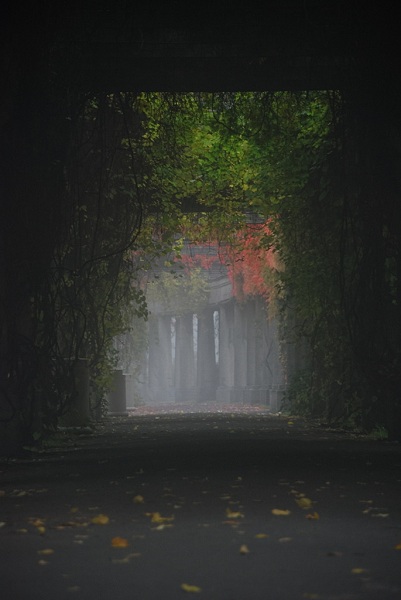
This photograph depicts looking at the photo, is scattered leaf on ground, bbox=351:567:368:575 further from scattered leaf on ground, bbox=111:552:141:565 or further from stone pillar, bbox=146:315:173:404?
stone pillar, bbox=146:315:173:404

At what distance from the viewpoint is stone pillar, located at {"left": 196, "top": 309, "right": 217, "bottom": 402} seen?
58.1 meters

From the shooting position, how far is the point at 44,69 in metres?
13.3

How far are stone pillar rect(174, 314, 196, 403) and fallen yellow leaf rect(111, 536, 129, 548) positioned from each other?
53868mm

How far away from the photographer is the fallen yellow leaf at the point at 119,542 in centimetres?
612

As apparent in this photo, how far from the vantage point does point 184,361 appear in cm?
6206

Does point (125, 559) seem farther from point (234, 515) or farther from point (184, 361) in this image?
point (184, 361)

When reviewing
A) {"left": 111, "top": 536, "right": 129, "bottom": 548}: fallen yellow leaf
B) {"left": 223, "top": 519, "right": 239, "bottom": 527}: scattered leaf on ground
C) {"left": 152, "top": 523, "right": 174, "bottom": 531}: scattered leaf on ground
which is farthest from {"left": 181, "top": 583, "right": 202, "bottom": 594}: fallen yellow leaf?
{"left": 223, "top": 519, "right": 239, "bottom": 527}: scattered leaf on ground

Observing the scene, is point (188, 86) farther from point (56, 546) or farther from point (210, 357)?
point (210, 357)

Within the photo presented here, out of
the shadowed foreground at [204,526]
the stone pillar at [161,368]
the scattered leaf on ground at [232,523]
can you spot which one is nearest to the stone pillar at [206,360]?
the stone pillar at [161,368]

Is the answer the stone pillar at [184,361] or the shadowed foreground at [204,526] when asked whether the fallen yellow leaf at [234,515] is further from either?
the stone pillar at [184,361]

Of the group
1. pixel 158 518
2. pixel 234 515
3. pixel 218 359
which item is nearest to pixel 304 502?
pixel 234 515

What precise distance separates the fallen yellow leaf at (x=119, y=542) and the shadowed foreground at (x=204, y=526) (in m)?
0.01

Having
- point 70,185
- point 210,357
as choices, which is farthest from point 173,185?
point 210,357

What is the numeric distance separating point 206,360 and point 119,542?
172ft
